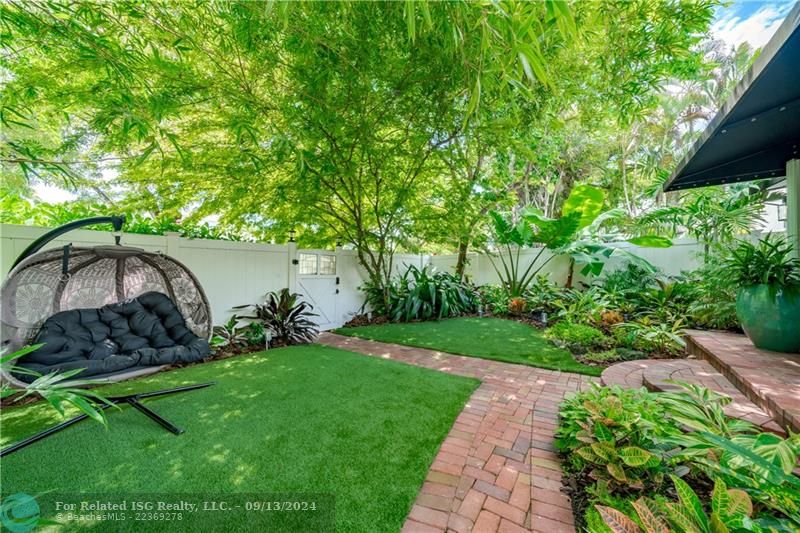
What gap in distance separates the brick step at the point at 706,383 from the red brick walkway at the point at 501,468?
0.69m

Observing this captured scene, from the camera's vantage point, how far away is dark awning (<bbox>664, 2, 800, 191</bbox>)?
5.91 ft

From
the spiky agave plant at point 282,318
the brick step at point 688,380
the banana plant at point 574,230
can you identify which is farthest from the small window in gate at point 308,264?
the brick step at point 688,380

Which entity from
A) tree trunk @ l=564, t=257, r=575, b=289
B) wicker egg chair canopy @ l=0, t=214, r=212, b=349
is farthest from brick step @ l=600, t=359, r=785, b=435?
tree trunk @ l=564, t=257, r=575, b=289

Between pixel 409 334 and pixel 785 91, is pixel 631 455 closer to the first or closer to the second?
pixel 785 91

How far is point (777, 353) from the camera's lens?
2562mm

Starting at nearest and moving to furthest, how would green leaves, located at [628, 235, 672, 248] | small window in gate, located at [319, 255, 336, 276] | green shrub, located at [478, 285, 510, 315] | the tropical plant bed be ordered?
the tropical plant bed → green leaves, located at [628, 235, 672, 248] → small window in gate, located at [319, 255, 336, 276] → green shrub, located at [478, 285, 510, 315]

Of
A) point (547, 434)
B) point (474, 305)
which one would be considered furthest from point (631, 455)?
point (474, 305)

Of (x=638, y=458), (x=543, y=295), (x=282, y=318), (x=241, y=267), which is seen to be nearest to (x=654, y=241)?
(x=543, y=295)

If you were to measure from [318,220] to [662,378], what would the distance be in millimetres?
5166

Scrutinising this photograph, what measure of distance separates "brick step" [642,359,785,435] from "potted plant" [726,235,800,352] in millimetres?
484

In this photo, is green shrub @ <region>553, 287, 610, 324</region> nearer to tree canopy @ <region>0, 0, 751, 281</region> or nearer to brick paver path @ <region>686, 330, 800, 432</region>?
brick paver path @ <region>686, 330, 800, 432</region>

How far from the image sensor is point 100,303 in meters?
3.25

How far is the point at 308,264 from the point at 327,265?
1.59 ft

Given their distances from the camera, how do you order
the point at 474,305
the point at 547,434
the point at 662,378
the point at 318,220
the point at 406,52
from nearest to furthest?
the point at 547,434 < the point at 662,378 < the point at 406,52 < the point at 318,220 < the point at 474,305
